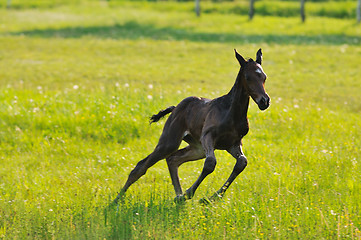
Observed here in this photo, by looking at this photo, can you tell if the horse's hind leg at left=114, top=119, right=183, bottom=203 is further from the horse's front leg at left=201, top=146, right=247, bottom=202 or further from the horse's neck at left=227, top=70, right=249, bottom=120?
the horse's neck at left=227, top=70, right=249, bottom=120

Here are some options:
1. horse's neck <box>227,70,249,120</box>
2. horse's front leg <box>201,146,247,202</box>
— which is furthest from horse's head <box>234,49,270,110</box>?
horse's front leg <box>201,146,247,202</box>

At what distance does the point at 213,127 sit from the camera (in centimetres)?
634

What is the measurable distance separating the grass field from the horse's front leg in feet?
0.44

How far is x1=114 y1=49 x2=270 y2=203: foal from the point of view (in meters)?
6.05

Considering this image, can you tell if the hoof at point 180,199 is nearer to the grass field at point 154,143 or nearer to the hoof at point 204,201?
the grass field at point 154,143

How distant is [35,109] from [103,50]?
45.1 ft

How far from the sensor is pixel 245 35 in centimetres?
2888

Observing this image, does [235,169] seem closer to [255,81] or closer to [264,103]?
[264,103]

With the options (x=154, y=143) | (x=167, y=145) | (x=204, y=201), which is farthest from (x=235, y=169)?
(x=154, y=143)

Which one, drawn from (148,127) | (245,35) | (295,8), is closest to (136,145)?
(148,127)

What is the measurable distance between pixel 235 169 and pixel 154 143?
13.6 feet

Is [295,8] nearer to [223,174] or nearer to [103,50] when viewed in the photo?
[103,50]

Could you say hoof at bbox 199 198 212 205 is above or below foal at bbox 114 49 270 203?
below

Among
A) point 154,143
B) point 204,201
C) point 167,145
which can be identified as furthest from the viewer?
point 154,143
